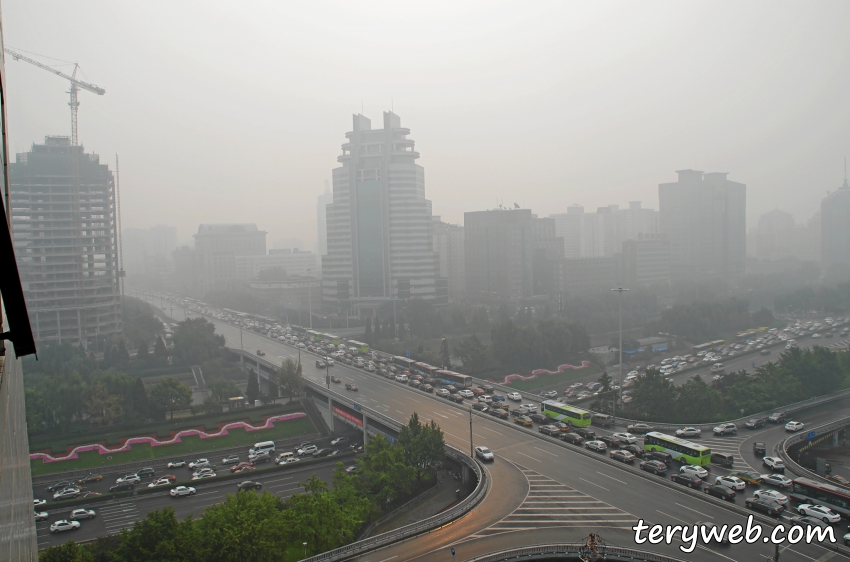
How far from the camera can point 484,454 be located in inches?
755

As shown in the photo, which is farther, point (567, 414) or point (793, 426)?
point (567, 414)

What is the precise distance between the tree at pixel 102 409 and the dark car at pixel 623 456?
78.7 feet

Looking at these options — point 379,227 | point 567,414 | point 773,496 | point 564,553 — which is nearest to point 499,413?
point 567,414

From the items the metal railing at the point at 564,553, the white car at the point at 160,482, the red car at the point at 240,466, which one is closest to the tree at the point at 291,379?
the red car at the point at 240,466

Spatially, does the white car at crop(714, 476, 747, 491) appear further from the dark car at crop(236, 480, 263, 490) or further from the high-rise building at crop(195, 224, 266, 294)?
the high-rise building at crop(195, 224, 266, 294)

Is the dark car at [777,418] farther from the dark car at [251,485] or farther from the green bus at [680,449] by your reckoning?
the dark car at [251,485]

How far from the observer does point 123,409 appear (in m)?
29.0

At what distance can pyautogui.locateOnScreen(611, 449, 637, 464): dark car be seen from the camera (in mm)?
18719

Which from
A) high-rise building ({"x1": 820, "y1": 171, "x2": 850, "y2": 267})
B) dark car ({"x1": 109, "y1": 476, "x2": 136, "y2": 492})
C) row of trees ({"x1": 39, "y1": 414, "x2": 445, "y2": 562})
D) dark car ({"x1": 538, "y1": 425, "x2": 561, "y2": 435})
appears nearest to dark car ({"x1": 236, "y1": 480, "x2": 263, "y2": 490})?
dark car ({"x1": 109, "y1": 476, "x2": 136, "y2": 492})

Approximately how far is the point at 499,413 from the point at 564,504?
9.33 meters

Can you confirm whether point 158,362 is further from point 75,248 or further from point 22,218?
point 22,218

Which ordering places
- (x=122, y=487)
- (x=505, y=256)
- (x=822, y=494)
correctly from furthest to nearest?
(x=505, y=256) < (x=122, y=487) < (x=822, y=494)

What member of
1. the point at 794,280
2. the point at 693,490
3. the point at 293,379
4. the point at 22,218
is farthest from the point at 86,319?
the point at 794,280

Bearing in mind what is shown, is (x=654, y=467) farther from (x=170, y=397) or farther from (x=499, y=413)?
(x=170, y=397)
